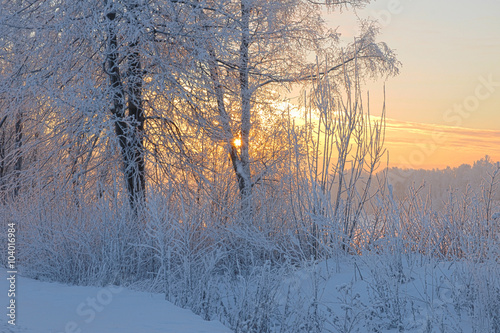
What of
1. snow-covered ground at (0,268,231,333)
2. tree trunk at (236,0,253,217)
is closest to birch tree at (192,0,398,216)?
tree trunk at (236,0,253,217)

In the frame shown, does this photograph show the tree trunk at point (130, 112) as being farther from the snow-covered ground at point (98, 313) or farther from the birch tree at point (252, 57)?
the snow-covered ground at point (98, 313)

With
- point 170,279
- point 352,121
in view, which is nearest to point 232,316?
point 170,279

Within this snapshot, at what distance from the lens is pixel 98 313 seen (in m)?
4.48

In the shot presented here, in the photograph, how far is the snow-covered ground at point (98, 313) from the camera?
405 cm

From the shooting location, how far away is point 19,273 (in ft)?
24.0

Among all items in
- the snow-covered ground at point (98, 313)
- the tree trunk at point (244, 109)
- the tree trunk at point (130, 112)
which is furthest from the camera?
the tree trunk at point (244, 109)

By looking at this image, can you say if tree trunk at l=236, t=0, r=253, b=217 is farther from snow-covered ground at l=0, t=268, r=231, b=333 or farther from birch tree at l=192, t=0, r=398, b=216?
snow-covered ground at l=0, t=268, r=231, b=333

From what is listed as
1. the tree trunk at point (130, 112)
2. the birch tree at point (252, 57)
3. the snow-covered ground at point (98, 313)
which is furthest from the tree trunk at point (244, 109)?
the snow-covered ground at point (98, 313)

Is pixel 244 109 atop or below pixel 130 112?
atop

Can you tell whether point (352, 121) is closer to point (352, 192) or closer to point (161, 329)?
point (352, 192)

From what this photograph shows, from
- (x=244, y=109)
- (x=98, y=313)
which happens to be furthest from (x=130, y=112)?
(x=98, y=313)

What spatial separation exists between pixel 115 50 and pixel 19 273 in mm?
3838

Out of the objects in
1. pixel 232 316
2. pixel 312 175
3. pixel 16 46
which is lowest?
pixel 232 316

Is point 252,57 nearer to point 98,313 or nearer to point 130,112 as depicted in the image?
point 130,112
